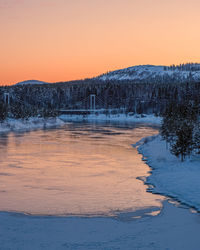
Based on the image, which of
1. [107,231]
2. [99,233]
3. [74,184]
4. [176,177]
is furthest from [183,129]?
[99,233]

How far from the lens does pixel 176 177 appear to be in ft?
69.4

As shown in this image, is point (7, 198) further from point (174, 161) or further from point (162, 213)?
point (174, 161)

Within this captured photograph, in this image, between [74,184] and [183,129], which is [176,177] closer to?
[74,184]

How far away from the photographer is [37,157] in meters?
32.3

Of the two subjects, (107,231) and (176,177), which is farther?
(176,177)

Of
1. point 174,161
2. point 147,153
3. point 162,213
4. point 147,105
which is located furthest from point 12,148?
point 147,105

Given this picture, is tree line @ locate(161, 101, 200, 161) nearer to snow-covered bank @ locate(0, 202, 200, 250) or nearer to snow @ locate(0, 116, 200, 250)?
snow @ locate(0, 116, 200, 250)

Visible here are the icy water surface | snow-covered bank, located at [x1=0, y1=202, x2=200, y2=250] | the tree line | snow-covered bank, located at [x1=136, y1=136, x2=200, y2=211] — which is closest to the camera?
snow-covered bank, located at [x1=0, y1=202, x2=200, y2=250]

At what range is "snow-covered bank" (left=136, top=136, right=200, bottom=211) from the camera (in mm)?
17250

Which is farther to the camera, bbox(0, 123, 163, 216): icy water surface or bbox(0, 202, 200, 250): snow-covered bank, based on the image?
bbox(0, 123, 163, 216): icy water surface

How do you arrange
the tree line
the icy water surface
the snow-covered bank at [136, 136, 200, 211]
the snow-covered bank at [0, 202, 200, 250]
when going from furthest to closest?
the tree line, the snow-covered bank at [136, 136, 200, 211], the icy water surface, the snow-covered bank at [0, 202, 200, 250]

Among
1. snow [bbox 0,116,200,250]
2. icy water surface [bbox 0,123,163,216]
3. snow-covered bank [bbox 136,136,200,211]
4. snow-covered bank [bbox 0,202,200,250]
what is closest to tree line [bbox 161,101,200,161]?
snow-covered bank [bbox 136,136,200,211]

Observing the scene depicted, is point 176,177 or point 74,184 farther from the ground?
point 176,177

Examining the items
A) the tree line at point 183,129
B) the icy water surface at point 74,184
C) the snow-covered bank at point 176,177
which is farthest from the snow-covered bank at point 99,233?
the tree line at point 183,129
